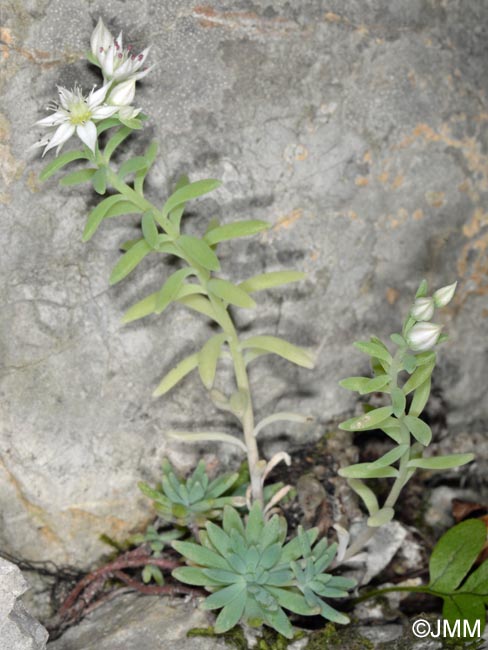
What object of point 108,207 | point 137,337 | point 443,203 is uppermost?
point 108,207

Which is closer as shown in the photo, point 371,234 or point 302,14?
point 302,14

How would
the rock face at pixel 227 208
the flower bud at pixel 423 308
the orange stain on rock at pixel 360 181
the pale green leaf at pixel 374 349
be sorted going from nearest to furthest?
the flower bud at pixel 423 308
the pale green leaf at pixel 374 349
the rock face at pixel 227 208
the orange stain on rock at pixel 360 181

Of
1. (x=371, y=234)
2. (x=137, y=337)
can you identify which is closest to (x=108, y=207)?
(x=137, y=337)

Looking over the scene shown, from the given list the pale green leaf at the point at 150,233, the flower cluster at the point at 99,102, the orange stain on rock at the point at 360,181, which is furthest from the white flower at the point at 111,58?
the orange stain on rock at the point at 360,181

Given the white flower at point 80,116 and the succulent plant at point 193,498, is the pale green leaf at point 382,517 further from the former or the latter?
the white flower at point 80,116

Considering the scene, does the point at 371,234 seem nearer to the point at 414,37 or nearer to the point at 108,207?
the point at 414,37

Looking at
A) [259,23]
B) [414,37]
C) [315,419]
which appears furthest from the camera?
[315,419]

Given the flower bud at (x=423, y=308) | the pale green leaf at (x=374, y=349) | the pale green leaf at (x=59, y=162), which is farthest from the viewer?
the pale green leaf at (x=59, y=162)
